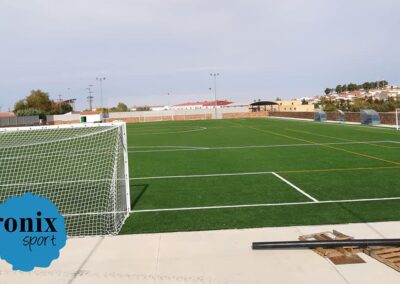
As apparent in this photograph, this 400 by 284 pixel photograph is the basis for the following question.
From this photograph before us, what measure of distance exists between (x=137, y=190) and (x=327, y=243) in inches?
253

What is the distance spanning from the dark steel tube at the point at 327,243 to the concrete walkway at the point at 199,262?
0.10 metres

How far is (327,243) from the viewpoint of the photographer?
5.98 metres

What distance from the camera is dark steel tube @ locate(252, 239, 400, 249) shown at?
5.93m

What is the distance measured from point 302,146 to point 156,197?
42.5 ft

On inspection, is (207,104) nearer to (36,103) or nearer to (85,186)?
(36,103)

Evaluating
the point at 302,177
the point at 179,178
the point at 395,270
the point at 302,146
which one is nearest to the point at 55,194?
the point at 179,178

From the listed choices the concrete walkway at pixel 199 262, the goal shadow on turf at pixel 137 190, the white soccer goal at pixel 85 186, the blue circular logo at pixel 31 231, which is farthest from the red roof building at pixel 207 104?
the blue circular logo at pixel 31 231

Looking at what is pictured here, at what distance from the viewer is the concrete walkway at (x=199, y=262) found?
525cm

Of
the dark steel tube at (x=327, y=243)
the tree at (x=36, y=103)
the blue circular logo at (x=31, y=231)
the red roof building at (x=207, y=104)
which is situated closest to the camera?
the blue circular logo at (x=31, y=231)

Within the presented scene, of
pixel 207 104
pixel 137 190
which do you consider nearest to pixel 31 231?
pixel 137 190

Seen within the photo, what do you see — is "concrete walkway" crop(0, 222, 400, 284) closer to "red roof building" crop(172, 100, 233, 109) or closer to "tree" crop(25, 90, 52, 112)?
"tree" crop(25, 90, 52, 112)

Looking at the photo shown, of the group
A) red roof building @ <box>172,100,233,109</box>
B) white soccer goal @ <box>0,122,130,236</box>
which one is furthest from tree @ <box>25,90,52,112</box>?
white soccer goal @ <box>0,122,130,236</box>

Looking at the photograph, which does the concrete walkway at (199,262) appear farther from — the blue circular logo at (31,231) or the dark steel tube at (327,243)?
the blue circular logo at (31,231)

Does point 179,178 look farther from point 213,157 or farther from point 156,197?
point 213,157
